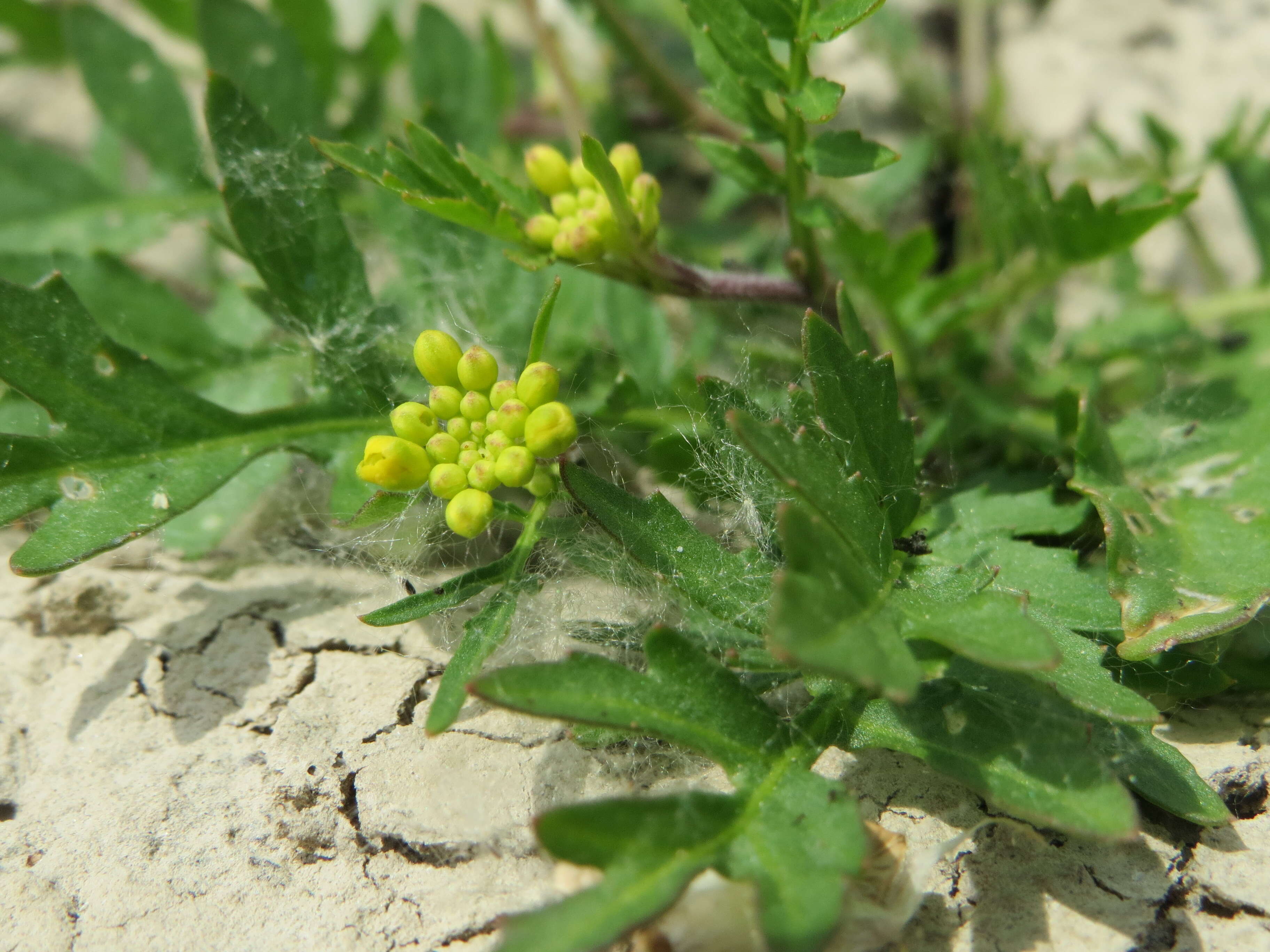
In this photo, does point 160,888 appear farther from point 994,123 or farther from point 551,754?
point 994,123

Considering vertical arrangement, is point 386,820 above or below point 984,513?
below

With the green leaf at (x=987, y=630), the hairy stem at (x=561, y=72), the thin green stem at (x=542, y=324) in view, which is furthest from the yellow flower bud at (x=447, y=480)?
the hairy stem at (x=561, y=72)

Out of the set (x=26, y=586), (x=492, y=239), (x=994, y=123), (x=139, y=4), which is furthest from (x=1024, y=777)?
(x=139, y=4)

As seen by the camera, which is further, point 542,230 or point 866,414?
point 542,230

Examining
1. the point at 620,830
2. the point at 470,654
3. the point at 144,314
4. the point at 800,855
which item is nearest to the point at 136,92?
the point at 144,314

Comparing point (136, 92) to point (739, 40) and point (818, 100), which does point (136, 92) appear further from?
point (818, 100)

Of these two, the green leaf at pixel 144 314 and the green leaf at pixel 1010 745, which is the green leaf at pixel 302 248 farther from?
the green leaf at pixel 1010 745
